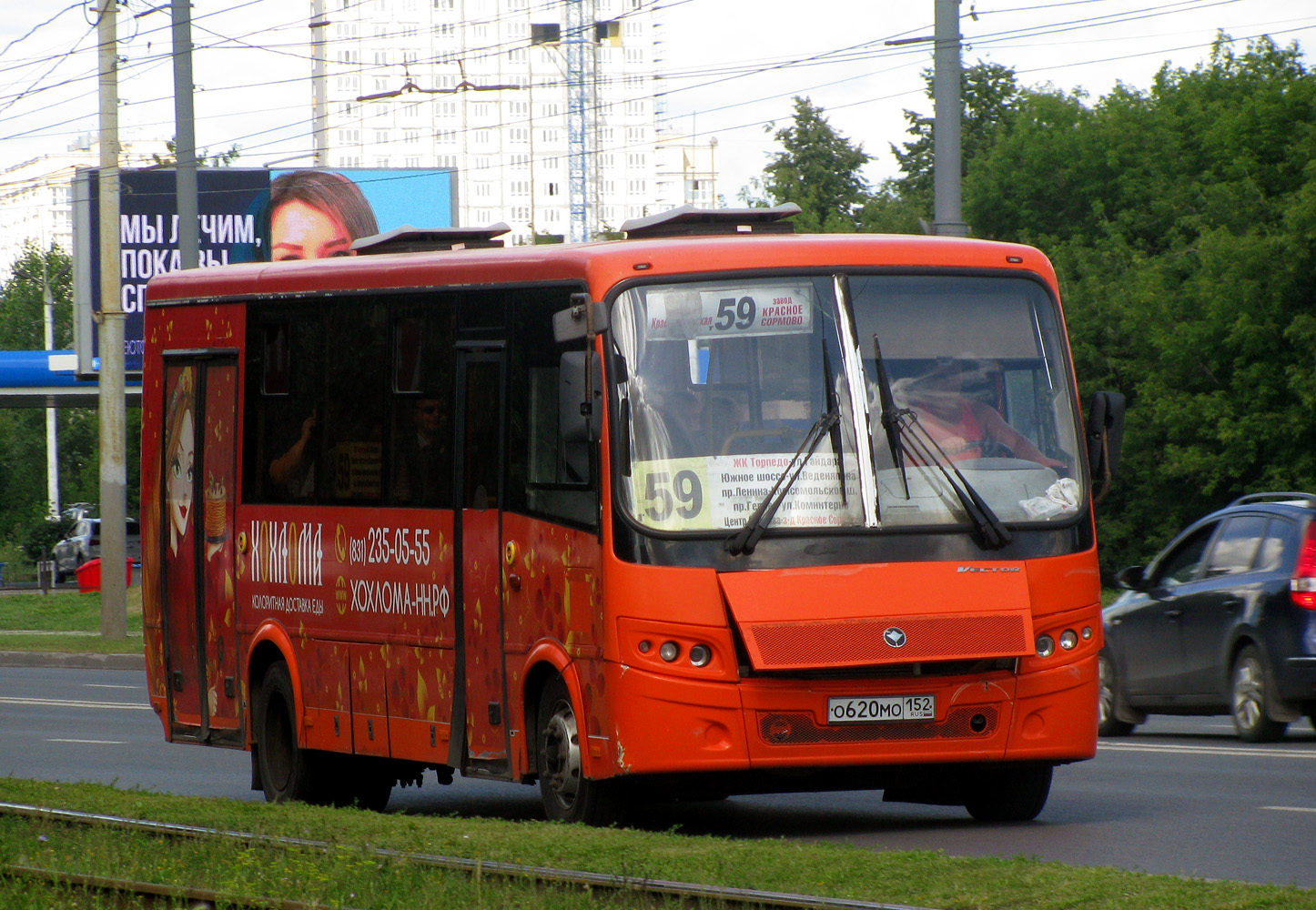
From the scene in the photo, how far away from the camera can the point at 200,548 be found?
12.8 metres

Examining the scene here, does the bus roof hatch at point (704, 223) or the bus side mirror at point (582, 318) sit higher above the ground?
the bus roof hatch at point (704, 223)

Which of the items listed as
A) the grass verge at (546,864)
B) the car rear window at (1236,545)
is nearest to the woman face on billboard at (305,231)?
the car rear window at (1236,545)

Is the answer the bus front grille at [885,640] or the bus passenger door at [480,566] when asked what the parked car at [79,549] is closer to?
the bus passenger door at [480,566]

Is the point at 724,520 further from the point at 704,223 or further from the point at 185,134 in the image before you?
the point at 185,134

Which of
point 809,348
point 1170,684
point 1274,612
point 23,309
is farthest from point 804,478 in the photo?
point 23,309

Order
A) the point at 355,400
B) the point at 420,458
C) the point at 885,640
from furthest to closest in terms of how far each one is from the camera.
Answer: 1. the point at 355,400
2. the point at 420,458
3. the point at 885,640

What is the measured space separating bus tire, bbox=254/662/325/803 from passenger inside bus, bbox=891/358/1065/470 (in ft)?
14.0

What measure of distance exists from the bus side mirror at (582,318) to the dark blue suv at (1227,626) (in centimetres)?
600

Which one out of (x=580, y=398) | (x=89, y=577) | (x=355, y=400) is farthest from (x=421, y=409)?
(x=89, y=577)

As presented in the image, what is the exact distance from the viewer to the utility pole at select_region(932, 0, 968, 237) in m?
17.9

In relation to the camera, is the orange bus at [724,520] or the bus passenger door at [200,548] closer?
the orange bus at [724,520]

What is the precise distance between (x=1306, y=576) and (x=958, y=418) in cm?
486

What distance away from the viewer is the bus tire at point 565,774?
948cm

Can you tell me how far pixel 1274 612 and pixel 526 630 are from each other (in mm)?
5819
